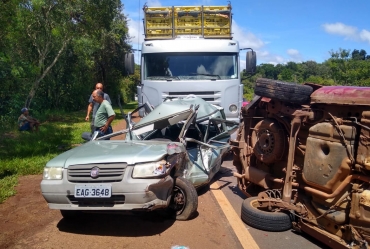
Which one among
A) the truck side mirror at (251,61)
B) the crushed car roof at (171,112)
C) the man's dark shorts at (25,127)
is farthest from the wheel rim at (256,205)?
the man's dark shorts at (25,127)

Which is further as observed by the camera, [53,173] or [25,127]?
[25,127]

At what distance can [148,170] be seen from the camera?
425 centimetres

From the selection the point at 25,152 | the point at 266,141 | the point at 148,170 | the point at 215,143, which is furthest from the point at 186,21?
the point at 148,170

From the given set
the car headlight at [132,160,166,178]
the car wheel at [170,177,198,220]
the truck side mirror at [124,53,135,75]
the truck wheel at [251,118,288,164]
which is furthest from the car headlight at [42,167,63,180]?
the truck side mirror at [124,53,135,75]

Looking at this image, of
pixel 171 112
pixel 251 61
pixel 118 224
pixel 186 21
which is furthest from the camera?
pixel 186 21

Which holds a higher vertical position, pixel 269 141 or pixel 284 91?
pixel 284 91

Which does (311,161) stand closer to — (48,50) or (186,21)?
(186,21)

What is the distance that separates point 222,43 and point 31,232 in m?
6.69

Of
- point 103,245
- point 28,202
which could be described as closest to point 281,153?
point 103,245

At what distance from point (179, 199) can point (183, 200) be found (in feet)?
0.18

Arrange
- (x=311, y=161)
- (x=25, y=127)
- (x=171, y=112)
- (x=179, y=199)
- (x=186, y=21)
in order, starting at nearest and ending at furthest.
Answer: (x=311, y=161) < (x=179, y=199) < (x=171, y=112) < (x=186, y=21) < (x=25, y=127)

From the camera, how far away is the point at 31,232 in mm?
4473

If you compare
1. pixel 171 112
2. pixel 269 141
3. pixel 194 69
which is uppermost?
pixel 194 69

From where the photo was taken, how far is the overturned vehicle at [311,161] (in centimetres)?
365
